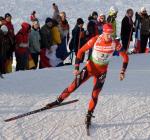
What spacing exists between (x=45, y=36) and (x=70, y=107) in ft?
12.2

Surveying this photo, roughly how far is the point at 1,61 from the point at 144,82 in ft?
12.7

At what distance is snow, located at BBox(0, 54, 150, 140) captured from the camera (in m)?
8.69

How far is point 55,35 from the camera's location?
1365cm

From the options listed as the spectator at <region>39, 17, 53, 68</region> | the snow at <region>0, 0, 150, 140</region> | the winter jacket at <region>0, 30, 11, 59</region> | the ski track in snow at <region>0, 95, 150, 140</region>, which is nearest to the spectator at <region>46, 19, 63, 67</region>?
the spectator at <region>39, 17, 53, 68</region>

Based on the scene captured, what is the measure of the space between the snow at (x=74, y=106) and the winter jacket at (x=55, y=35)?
0.93 m

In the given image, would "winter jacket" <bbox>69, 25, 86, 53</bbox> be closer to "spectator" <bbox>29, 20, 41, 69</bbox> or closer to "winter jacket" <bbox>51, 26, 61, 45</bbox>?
"winter jacket" <bbox>51, 26, 61, 45</bbox>

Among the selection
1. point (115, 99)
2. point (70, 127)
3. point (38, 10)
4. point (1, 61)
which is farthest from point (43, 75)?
point (38, 10)

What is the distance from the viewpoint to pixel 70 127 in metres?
8.92

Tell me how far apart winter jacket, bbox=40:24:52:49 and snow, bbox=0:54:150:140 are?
0.86 metres

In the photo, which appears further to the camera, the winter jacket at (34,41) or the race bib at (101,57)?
the winter jacket at (34,41)

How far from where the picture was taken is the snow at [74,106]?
869 centimetres

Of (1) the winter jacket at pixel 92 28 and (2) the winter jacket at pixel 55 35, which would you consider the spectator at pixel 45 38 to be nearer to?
(2) the winter jacket at pixel 55 35

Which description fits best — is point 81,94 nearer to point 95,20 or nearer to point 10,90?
point 10,90

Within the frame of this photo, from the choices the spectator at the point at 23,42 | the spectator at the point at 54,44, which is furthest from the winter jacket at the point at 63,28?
the spectator at the point at 23,42
